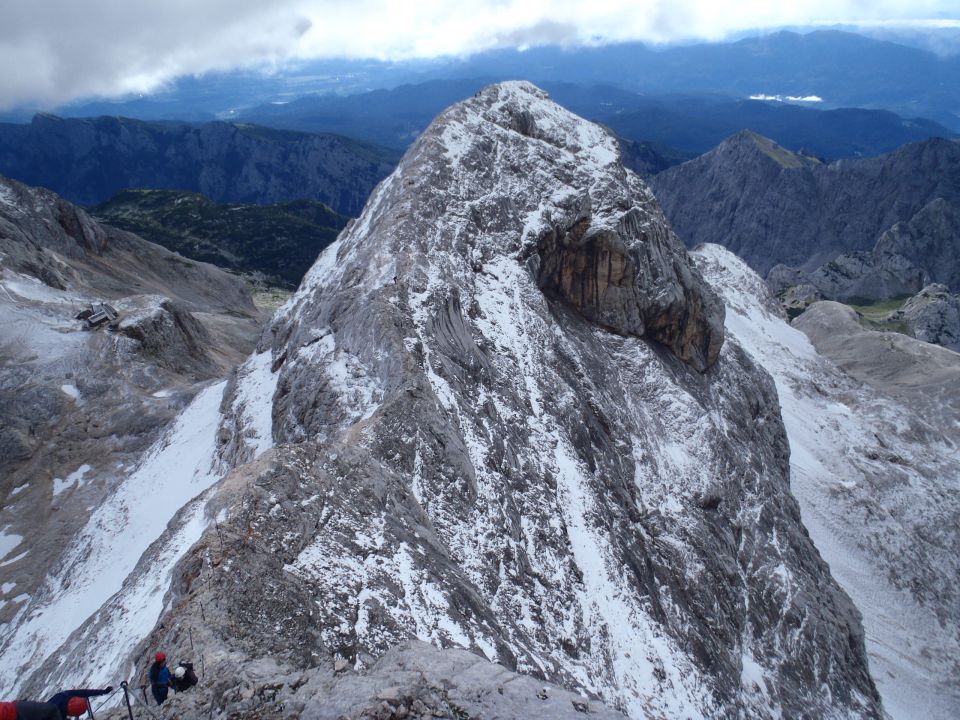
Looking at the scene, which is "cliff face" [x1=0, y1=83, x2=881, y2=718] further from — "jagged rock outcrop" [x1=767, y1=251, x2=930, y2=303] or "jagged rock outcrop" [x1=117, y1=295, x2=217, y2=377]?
"jagged rock outcrop" [x1=767, y1=251, x2=930, y2=303]

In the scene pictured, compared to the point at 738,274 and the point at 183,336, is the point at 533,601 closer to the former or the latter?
the point at 183,336

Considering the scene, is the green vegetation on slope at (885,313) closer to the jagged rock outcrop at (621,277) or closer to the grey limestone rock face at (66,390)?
the jagged rock outcrop at (621,277)

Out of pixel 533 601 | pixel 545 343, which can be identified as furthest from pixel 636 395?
pixel 533 601

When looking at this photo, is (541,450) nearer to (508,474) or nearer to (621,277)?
(508,474)

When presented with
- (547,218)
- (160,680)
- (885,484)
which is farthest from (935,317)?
(160,680)

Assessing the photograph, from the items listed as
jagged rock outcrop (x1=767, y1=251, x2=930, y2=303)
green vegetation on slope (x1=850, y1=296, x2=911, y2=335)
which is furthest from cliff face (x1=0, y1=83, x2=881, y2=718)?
jagged rock outcrop (x1=767, y1=251, x2=930, y2=303)

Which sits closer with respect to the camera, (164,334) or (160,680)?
(160,680)

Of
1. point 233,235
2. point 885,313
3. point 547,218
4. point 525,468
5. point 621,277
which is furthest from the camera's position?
point 233,235
